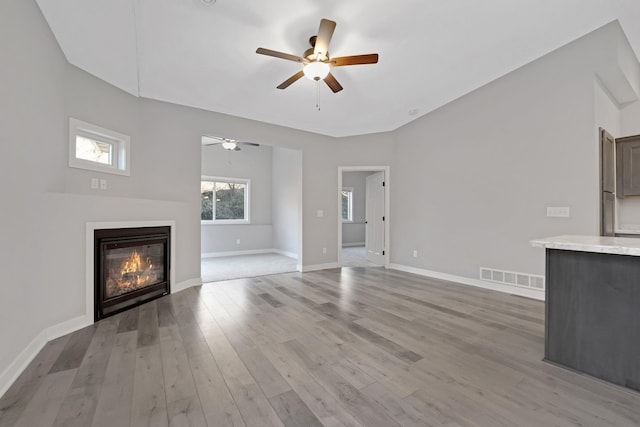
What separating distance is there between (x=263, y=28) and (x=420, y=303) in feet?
12.3

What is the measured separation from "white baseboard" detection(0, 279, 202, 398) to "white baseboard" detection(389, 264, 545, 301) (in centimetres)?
490

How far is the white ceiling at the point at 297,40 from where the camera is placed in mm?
2748

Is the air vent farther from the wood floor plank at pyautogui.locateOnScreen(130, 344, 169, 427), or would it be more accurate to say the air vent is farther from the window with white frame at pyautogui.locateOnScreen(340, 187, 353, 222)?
the window with white frame at pyautogui.locateOnScreen(340, 187, 353, 222)

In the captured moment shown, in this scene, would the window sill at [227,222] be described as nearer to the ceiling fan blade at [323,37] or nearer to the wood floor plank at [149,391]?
the wood floor plank at [149,391]

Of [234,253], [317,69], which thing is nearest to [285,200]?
[234,253]

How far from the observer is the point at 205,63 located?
348 centimetres

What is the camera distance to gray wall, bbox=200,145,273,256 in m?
7.40

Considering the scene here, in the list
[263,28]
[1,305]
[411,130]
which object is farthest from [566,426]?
[411,130]

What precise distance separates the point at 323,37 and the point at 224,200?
5.99m

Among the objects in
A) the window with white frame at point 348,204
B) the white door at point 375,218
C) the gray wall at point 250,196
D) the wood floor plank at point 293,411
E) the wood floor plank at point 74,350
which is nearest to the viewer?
the wood floor plank at point 293,411

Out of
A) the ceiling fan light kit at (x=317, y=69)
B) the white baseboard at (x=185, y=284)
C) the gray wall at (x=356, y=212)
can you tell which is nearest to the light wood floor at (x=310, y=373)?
the white baseboard at (x=185, y=284)

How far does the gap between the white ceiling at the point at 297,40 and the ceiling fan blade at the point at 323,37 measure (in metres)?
0.37

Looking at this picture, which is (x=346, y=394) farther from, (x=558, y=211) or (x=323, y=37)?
(x=558, y=211)

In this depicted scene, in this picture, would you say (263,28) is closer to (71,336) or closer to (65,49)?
(65,49)
